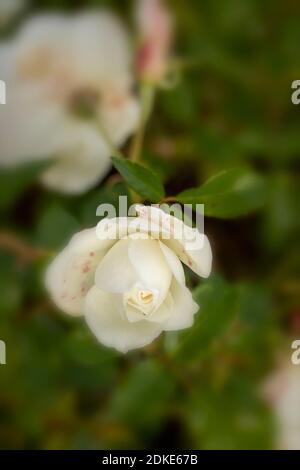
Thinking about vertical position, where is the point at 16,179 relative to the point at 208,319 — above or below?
above

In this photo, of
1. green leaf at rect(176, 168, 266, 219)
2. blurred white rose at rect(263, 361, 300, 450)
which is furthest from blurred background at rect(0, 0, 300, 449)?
green leaf at rect(176, 168, 266, 219)

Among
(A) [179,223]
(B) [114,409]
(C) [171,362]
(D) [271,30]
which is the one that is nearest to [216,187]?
(A) [179,223]

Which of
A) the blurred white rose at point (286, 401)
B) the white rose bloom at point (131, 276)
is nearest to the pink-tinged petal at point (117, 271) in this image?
the white rose bloom at point (131, 276)

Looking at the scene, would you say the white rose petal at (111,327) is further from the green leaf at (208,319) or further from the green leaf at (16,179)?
the green leaf at (16,179)

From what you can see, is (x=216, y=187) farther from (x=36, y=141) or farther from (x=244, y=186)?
(x=36, y=141)

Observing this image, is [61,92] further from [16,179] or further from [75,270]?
[75,270]

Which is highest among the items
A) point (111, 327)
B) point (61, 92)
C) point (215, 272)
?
point (61, 92)

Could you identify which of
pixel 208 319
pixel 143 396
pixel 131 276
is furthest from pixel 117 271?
pixel 143 396

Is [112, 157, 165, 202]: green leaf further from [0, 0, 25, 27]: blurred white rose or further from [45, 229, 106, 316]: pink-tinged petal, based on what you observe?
[0, 0, 25, 27]: blurred white rose
